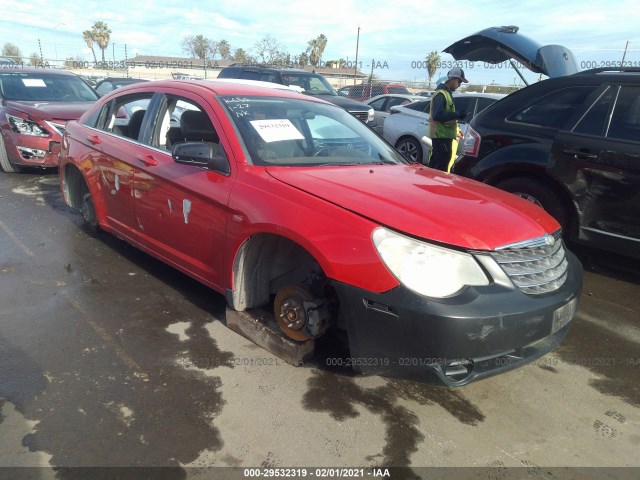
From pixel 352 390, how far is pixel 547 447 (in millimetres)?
1020

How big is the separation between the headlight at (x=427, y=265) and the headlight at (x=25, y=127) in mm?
6699

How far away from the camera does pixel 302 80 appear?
11250 mm

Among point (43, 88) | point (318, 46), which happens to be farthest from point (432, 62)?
point (43, 88)

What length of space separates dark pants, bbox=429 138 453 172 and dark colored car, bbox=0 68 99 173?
17.4 feet

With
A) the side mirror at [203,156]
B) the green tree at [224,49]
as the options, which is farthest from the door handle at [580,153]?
the green tree at [224,49]

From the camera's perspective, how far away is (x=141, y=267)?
4.36 m

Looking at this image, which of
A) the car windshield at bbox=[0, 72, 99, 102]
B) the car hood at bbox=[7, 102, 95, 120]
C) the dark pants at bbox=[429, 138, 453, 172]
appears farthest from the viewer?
the car windshield at bbox=[0, 72, 99, 102]

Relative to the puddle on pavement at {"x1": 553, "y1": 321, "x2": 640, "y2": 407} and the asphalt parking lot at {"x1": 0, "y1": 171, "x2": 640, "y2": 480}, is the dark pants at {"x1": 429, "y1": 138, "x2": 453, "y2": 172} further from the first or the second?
the puddle on pavement at {"x1": 553, "y1": 321, "x2": 640, "y2": 407}

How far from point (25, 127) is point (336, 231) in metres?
6.67

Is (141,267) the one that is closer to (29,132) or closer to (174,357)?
(174,357)

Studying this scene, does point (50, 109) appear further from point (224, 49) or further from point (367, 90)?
point (224, 49)

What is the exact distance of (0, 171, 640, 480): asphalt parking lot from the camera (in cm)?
221

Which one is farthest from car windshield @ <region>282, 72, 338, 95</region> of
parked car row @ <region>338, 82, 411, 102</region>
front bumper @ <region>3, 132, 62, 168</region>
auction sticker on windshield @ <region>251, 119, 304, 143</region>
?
auction sticker on windshield @ <region>251, 119, 304, 143</region>

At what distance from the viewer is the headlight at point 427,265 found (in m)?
2.25
